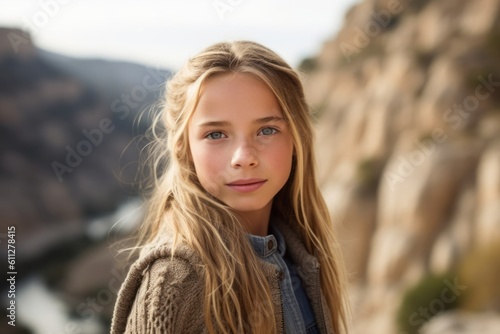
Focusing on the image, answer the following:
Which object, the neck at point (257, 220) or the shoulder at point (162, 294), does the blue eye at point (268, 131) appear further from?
the shoulder at point (162, 294)

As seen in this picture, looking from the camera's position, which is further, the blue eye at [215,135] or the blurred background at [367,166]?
the blurred background at [367,166]

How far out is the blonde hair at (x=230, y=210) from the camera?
146cm

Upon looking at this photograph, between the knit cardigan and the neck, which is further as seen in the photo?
the neck

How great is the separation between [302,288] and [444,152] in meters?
12.5

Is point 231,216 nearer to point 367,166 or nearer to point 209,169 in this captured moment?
point 209,169

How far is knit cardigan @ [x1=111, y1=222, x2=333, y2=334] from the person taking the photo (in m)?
1.36

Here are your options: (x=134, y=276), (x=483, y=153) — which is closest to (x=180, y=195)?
(x=134, y=276)

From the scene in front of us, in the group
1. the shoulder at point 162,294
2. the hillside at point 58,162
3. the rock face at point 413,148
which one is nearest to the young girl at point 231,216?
the shoulder at point 162,294

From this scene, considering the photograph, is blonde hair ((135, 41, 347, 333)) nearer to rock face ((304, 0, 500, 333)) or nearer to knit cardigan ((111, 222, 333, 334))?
knit cardigan ((111, 222, 333, 334))

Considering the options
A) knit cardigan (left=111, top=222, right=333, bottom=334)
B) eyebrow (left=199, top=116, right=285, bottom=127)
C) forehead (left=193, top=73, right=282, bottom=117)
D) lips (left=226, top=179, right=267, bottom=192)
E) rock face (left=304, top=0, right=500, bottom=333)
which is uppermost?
rock face (left=304, top=0, right=500, bottom=333)

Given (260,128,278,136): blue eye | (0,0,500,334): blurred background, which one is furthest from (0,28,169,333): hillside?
(260,128,278,136): blue eye

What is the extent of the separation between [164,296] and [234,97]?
50 centimetres

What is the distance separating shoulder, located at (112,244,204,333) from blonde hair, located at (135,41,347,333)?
0.03 meters

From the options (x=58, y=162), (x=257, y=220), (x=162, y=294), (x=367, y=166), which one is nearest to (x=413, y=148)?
(x=367, y=166)
